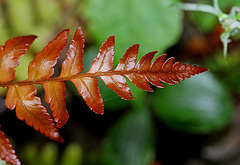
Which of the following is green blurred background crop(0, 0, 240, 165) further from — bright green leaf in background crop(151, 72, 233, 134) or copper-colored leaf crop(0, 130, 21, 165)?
copper-colored leaf crop(0, 130, 21, 165)

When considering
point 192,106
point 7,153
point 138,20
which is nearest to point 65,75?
point 7,153

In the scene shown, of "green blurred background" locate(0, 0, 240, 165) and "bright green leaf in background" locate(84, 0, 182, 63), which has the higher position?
"bright green leaf in background" locate(84, 0, 182, 63)

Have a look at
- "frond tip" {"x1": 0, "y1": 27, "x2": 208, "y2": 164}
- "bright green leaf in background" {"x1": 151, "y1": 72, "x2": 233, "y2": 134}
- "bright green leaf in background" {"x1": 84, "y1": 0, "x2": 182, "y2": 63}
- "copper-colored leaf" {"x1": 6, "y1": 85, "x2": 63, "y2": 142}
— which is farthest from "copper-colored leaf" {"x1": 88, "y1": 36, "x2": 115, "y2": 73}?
"bright green leaf in background" {"x1": 151, "y1": 72, "x2": 233, "y2": 134}

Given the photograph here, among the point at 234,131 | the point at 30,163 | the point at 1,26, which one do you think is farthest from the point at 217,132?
the point at 1,26

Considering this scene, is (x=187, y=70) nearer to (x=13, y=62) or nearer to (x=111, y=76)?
(x=111, y=76)

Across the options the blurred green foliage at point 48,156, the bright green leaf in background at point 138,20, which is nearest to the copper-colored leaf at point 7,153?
the bright green leaf in background at point 138,20

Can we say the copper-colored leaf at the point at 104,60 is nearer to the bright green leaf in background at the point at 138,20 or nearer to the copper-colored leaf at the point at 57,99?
the copper-colored leaf at the point at 57,99
